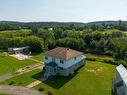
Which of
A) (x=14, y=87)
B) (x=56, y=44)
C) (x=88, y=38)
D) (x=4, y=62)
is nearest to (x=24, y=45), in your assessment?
(x=56, y=44)

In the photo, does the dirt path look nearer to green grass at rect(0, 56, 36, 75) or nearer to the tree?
green grass at rect(0, 56, 36, 75)

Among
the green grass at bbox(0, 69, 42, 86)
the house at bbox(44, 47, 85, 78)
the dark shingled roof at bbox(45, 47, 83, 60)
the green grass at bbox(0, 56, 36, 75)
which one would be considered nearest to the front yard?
the green grass at bbox(0, 56, 36, 75)

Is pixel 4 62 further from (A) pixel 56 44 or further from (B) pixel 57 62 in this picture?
(A) pixel 56 44

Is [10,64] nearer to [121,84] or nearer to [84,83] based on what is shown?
[84,83]

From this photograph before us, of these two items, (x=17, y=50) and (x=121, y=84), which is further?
(x=17, y=50)

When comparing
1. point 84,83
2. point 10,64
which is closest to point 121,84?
point 84,83
